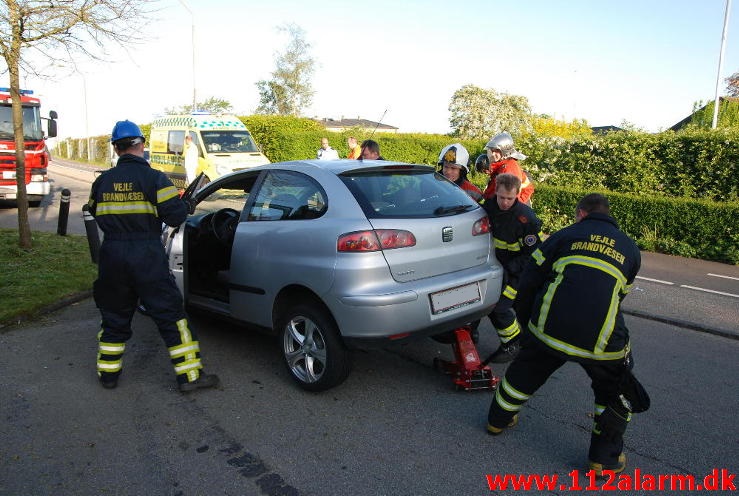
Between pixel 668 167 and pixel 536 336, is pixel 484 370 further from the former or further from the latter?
pixel 668 167

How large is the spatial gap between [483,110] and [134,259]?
55152 millimetres

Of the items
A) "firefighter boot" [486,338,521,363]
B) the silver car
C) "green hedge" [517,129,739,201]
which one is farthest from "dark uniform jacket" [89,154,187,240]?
"green hedge" [517,129,739,201]

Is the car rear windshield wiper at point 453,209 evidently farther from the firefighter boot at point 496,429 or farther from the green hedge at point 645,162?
the green hedge at point 645,162

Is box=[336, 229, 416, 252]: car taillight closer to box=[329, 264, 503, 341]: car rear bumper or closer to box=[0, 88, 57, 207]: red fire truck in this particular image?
box=[329, 264, 503, 341]: car rear bumper

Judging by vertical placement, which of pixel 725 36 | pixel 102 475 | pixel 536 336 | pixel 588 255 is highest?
pixel 725 36

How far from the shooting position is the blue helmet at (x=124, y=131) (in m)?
4.20

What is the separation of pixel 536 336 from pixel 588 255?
54 cm

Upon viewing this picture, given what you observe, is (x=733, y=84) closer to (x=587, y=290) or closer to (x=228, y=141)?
(x=228, y=141)

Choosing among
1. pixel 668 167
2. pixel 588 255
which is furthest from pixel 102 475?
pixel 668 167

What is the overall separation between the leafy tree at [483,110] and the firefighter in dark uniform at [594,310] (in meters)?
53.6

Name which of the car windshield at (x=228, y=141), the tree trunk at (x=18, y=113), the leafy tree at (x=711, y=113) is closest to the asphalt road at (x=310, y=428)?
the tree trunk at (x=18, y=113)

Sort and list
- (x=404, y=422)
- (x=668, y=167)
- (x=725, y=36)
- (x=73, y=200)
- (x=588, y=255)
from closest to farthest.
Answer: (x=588, y=255)
(x=404, y=422)
(x=668, y=167)
(x=73, y=200)
(x=725, y=36)

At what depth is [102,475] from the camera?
314 cm

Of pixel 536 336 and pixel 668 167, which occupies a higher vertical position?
pixel 668 167
